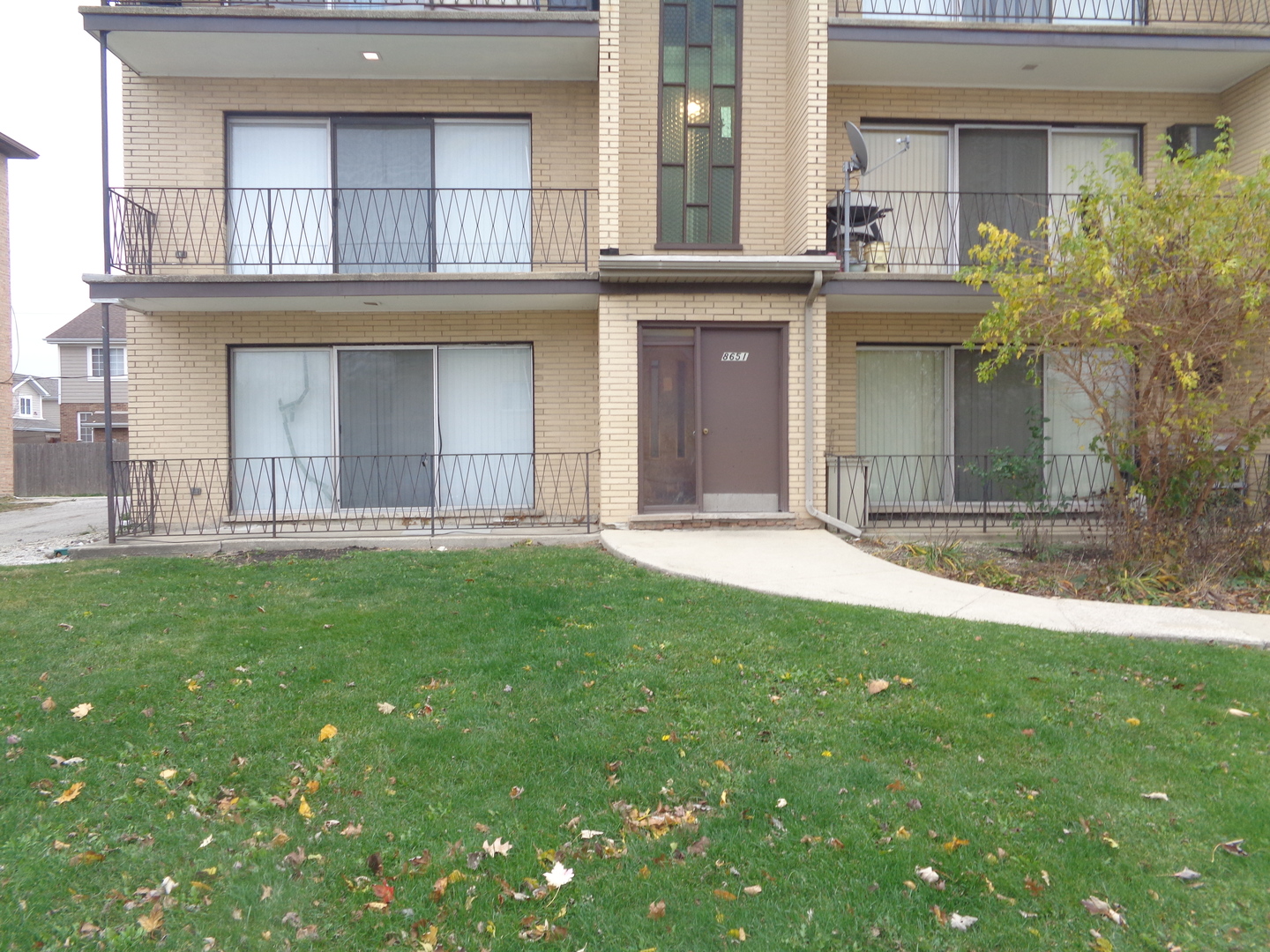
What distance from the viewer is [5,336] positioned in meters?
21.4

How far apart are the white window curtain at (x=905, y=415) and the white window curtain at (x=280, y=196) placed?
7347 millimetres

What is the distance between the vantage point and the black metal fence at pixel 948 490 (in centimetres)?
1007

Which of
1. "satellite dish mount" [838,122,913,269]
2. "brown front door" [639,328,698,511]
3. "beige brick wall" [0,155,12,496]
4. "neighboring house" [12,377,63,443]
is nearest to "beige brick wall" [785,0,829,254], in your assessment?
"satellite dish mount" [838,122,913,269]

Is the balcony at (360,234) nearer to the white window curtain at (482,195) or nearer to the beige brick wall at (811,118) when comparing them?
the white window curtain at (482,195)

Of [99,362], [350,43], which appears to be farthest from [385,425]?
[99,362]

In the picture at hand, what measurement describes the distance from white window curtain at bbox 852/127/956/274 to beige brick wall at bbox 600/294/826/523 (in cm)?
239

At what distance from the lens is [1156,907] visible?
2.78 metres

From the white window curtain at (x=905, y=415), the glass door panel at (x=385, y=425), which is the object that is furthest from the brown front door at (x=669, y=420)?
the glass door panel at (x=385, y=425)

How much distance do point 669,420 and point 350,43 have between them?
19.0 ft

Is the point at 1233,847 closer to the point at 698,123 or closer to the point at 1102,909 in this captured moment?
the point at 1102,909

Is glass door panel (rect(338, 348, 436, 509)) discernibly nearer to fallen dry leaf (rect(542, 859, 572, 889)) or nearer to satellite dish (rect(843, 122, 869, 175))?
satellite dish (rect(843, 122, 869, 175))

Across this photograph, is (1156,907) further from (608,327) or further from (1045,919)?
(608,327)

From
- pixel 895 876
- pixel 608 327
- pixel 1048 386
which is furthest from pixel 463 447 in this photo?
pixel 895 876

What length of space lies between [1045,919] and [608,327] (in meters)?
7.95
